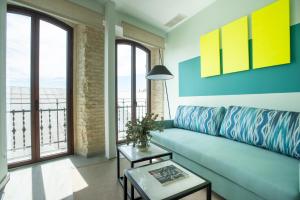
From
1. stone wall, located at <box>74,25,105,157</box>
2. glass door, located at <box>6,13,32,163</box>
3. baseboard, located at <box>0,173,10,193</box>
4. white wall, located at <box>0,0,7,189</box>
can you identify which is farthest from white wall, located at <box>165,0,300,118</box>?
baseboard, located at <box>0,173,10,193</box>

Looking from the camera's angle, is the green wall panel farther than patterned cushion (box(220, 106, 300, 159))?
Yes

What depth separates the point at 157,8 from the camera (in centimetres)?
294

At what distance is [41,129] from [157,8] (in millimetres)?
3091

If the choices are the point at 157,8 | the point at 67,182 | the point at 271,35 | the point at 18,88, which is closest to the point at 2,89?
the point at 18,88

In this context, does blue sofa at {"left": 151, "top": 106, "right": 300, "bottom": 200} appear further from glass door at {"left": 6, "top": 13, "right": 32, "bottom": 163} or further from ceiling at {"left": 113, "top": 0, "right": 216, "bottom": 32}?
glass door at {"left": 6, "top": 13, "right": 32, "bottom": 163}

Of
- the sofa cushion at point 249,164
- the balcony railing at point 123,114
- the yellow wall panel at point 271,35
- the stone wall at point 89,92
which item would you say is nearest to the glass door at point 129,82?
the balcony railing at point 123,114

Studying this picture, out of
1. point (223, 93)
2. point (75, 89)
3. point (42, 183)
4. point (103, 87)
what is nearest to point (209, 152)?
point (223, 93)

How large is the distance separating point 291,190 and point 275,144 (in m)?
0.69

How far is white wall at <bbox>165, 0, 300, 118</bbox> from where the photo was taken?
1.86 meters

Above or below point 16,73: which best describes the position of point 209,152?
below

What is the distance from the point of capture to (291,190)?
0.97 m

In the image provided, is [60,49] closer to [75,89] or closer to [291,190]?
[75,89]

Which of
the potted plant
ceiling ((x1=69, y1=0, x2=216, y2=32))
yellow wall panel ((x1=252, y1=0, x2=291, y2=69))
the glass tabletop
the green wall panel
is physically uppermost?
ceiling ((x1=69, y1=0, x2=216, y2=32))

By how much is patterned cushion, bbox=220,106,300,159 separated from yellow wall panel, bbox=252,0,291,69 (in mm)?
680
